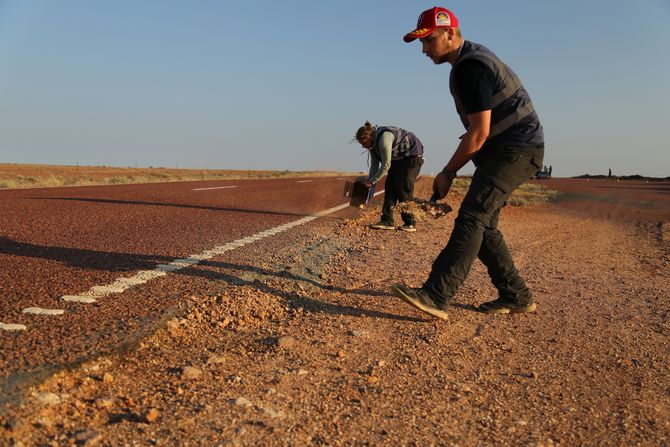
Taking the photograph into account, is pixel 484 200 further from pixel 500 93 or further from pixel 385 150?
pixel 385 150

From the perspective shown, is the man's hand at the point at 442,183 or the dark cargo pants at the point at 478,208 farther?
the man's hand at the point at 442,183

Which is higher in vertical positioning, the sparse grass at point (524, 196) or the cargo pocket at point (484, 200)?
the cargo pocket at point (484, 200)

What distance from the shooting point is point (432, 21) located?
11.3 ft

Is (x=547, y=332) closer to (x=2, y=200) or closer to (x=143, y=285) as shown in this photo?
(x=143, y=285)

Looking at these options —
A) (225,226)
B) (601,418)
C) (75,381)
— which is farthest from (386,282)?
(225,226)

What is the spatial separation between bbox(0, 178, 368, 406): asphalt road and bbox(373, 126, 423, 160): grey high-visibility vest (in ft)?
4.68

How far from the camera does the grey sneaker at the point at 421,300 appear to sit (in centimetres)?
336

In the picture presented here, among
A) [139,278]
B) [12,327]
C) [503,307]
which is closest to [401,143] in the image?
[503,307]

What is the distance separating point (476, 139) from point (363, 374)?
153cm

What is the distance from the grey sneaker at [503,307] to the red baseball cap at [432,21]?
5.44ft

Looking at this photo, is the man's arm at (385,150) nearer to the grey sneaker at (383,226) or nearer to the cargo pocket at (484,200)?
the grey sneaker at (383,226)

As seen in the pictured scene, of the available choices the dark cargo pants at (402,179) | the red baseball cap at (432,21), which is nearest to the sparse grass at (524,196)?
the dark cargo pants at (402,179)

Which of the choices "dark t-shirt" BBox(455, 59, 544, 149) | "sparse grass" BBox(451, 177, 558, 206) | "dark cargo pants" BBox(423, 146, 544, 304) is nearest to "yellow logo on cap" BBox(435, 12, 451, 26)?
"dark t-shirt" BBox(455, 59, 544, 149)

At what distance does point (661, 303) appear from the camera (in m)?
4.13
